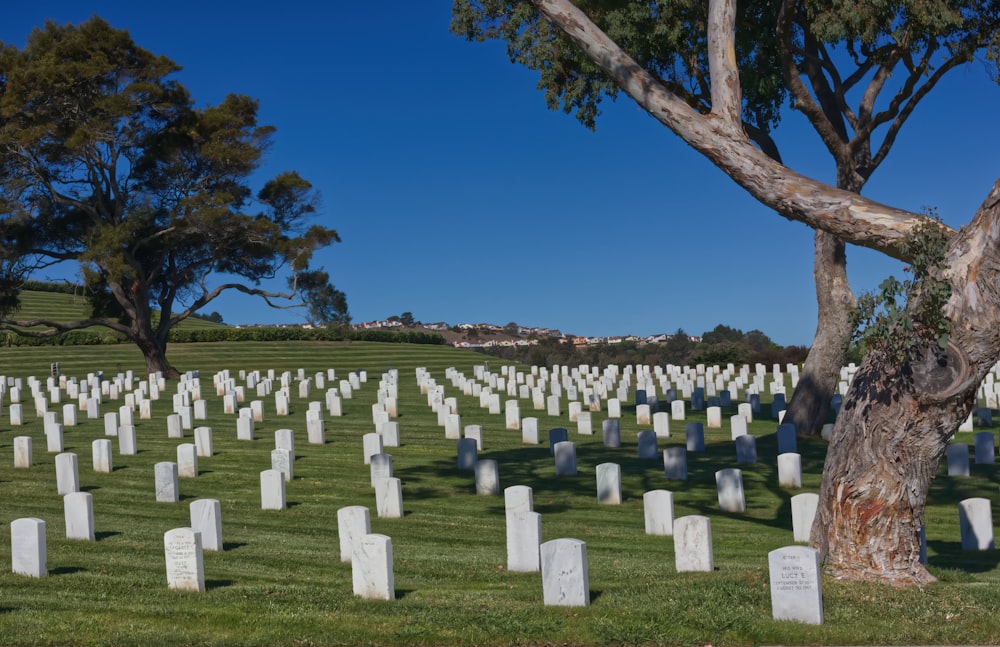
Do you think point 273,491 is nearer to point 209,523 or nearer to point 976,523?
point 209,523

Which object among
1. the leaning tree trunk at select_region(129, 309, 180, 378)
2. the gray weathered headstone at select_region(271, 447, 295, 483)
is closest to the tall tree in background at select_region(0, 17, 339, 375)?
the leaning tree trunk at select_region(129, 309, 180, 378)

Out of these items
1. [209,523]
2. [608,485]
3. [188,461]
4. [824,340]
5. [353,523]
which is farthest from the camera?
[824,340]

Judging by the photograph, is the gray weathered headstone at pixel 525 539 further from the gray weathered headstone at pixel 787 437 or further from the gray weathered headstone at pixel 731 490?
the gray weathered headstone at pixel 787 437

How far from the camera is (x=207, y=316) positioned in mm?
114938

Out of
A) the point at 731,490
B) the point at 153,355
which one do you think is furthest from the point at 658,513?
the point at 153,355

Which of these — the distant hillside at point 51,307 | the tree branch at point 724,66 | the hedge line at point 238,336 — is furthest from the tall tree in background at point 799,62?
the distant hillside at point 51,307

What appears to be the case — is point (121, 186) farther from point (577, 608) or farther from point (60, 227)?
point (577, 608)

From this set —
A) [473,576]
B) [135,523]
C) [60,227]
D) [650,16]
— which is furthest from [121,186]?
[473,576]

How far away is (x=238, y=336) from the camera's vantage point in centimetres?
6556

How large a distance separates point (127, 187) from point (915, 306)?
4213 centimetres

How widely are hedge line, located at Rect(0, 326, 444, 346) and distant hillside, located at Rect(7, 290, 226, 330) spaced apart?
14.1m

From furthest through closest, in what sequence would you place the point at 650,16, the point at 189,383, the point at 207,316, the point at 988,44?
the point at 207,316
the point at 189,383
the point at 650,16
the point at 988,44

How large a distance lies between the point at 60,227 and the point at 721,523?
125 feet

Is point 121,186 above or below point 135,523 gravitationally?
above
